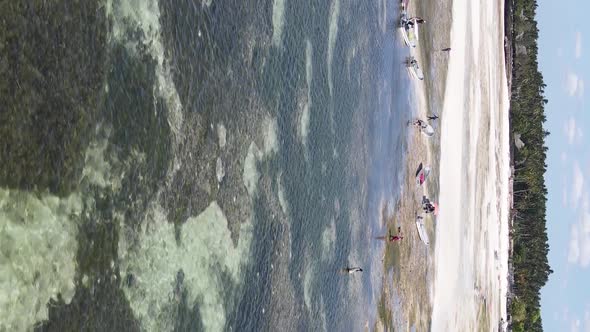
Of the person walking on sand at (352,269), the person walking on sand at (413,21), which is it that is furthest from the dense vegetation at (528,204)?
the person walking on sand at (352,269)

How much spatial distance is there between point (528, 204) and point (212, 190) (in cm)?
5974

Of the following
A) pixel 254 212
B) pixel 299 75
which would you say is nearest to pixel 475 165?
Result: pixel 299 75

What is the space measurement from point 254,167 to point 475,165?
35950mm

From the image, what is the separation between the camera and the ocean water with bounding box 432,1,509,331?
4584cm

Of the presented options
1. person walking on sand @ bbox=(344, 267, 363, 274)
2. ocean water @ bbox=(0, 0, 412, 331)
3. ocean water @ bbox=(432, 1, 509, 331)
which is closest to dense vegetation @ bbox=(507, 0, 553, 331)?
ocean water @ bbox=(432, 1, 509, 331)

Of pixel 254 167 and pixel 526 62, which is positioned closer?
pixel 254 167

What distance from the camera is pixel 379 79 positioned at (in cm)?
3509

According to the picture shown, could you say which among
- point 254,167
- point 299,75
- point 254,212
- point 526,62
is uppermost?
point 526,62

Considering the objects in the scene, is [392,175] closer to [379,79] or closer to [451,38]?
[379,79]

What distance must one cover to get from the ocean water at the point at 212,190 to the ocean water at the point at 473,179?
14629 mm

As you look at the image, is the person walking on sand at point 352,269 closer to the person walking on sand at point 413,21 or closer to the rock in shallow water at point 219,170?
the rock in shallow water at point 219,170

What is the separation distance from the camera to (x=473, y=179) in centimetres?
5381

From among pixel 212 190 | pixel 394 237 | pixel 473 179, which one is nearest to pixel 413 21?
pixel 394 237

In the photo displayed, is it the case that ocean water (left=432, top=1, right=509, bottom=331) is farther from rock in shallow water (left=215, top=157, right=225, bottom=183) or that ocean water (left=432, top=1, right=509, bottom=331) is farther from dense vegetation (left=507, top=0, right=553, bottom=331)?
rock in shallow water (left=215, top=157, right=225, bottom=183)
